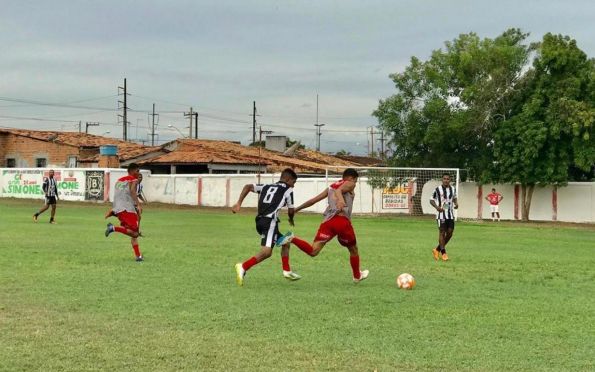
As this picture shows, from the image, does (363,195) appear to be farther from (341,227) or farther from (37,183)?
(341,227)

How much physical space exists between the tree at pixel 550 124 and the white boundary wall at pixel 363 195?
69.6 inches

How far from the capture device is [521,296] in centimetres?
1006

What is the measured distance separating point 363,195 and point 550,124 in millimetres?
10659

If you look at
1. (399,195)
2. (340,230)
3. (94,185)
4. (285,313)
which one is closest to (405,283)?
(340,230)

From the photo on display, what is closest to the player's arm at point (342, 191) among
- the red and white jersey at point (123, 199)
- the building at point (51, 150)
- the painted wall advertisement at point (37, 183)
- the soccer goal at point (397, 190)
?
the red and white jersey at point (123, 199)

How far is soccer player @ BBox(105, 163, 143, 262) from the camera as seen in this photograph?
13.5m

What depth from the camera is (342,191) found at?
1091 cm

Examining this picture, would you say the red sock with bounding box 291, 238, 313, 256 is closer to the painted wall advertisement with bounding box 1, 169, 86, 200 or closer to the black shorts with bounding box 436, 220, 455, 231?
the black shorts with bounding box 436, 220, 455, 231

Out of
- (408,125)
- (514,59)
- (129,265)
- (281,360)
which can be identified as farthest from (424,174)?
(281,360)

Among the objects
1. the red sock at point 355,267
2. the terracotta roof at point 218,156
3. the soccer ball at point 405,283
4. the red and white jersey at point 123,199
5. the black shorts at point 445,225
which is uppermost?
the terracotta roof at point 218,156

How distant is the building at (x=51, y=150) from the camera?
5609 cm

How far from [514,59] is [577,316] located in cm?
3273

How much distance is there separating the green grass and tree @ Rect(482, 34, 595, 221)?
2256 cm

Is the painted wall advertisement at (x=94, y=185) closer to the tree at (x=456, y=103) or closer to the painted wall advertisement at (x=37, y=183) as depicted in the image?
the painted wall advertisement at (x=37, y=183)
